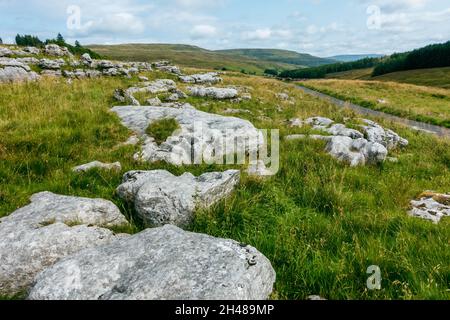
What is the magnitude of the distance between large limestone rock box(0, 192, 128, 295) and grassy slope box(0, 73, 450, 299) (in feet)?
2.19

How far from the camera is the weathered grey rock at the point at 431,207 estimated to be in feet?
22.5

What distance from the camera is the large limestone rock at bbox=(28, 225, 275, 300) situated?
12.1ft

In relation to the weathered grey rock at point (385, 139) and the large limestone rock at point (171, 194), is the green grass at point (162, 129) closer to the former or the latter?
the large limestone rock at point (171, 194)

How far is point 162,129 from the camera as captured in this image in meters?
11.1

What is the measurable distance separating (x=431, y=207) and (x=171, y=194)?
226 inches

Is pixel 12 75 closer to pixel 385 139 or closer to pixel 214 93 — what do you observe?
pixel 214 93

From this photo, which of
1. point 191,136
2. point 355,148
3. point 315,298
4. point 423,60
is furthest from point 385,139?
point 423,60

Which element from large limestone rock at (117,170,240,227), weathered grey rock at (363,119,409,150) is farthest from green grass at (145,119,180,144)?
weathered grey rock at (363,119,409,150)

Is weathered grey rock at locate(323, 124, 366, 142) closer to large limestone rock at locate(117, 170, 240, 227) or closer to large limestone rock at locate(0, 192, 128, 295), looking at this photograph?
large limestone rock at locate(117, 170, 240, 227)

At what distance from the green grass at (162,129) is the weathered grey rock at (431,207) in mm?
7189

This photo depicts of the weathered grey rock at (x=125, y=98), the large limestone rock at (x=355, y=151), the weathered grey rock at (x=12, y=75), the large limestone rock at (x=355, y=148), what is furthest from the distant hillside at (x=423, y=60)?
the weathered grey rock at (x=12, y=75)
